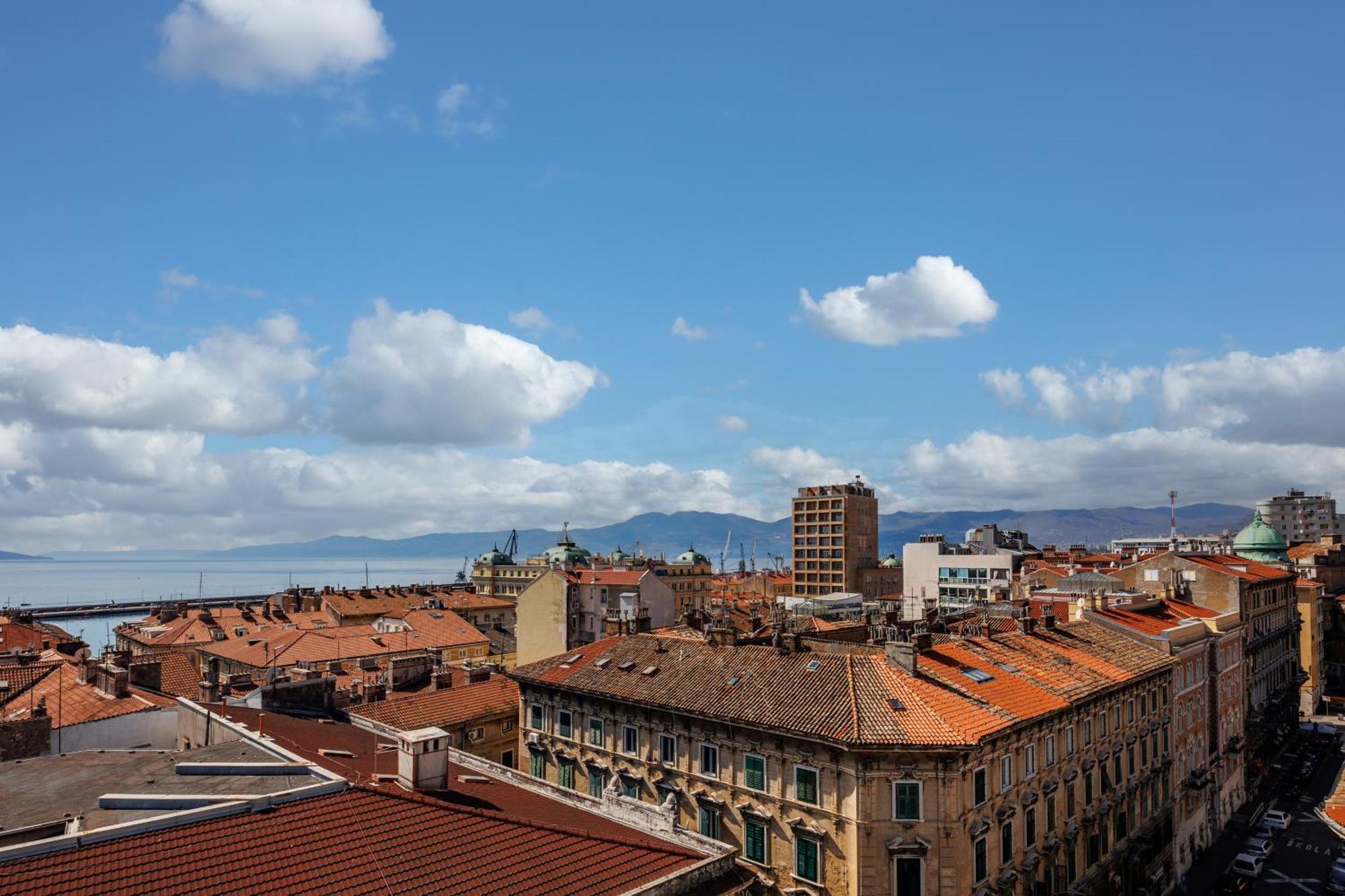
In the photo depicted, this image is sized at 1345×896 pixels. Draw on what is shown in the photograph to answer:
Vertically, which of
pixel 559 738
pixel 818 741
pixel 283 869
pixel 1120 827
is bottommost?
pixel 1120 827

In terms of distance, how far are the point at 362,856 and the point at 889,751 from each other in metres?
22.9

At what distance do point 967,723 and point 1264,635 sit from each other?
2768 inches

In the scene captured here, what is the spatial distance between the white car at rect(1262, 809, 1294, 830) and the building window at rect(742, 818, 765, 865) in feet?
180

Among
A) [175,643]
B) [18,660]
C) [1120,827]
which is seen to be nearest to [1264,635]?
[1120,827]

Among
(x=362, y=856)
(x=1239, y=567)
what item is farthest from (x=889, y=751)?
(x=1239, y=567)

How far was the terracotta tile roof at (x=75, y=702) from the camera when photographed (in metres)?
41.7

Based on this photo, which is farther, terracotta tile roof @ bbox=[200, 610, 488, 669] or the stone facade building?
terracotta tile roof @ bbox=[200, 610, 488, 669]

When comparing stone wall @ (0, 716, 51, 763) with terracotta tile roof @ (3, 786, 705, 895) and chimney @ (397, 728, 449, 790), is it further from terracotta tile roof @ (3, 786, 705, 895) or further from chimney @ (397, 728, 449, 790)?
terracotta tile roof @ (3, 786, 705, 895)

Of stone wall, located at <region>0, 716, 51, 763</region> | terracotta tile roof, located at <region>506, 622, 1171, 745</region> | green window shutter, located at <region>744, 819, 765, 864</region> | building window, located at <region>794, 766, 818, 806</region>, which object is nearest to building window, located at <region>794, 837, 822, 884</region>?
building window, located at <region>794, 766, 818, 806</region>

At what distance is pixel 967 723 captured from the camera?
3766cm

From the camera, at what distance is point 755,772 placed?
134 ft

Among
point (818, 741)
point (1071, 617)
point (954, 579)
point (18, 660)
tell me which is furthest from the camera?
point (954, 579)

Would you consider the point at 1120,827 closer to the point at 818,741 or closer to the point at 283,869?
the point at 818,741

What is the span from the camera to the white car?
232 feet
